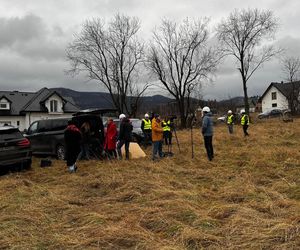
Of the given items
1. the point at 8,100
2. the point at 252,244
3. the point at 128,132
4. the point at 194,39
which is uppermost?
the point at 194,39

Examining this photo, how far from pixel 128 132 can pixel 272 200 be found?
7660 mm

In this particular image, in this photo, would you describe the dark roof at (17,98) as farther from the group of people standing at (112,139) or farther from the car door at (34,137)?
the group of people standing at (112,139)

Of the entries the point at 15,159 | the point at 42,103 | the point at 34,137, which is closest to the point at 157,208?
the point at 15,159

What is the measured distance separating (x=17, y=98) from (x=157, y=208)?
5338 centimetres

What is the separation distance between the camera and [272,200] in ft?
23.4

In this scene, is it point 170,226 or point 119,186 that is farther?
point 119,186

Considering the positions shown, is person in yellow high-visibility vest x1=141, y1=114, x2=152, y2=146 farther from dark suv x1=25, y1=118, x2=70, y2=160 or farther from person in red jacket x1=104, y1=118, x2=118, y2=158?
person in red jacket x1=104, y1=118, x2=118, y2=158

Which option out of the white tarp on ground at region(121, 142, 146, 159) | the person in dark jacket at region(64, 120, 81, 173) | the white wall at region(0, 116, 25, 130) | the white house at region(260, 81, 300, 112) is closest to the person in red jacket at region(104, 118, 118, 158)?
the white tarp on ground at region(121, 142, 146, 159)

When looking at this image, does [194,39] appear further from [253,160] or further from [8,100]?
[253,160]

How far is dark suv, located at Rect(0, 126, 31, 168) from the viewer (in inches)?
484

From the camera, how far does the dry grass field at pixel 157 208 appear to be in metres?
5.36

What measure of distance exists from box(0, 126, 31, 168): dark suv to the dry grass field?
121 cm

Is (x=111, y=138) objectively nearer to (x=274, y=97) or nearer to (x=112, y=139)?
(x=112, y=139)

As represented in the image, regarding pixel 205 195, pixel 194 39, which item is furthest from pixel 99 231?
pixel 194 39
